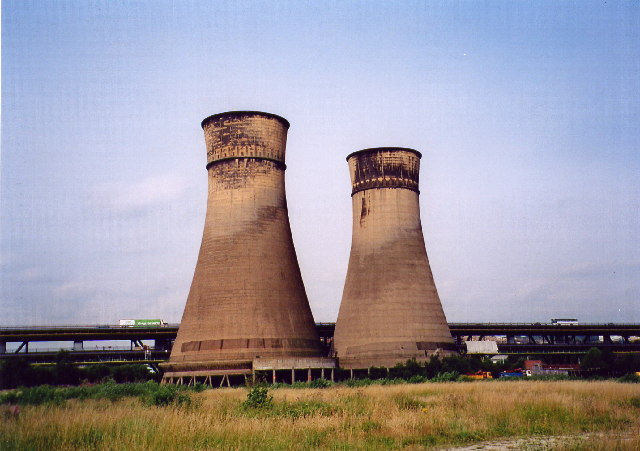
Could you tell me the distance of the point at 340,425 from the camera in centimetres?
1195

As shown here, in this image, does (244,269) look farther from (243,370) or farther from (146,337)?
(146,337)

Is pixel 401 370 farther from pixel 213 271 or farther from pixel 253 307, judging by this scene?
pixel 213 271

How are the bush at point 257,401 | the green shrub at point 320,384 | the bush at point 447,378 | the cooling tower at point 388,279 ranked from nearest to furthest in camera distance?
the bush at point 257,401
the green shrub at point 320,384
the bush at point 447,378
the cooling tower at point 388,279

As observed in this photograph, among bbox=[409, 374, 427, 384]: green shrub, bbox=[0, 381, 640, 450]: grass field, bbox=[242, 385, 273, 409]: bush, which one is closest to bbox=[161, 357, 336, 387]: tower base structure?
bbox=[409, 374, 427, 384]: green shrub

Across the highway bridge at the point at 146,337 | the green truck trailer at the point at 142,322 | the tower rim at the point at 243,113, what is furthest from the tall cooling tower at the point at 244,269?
the green truck trailer at the point at 142,322

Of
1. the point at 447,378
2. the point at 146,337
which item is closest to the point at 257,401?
the point at 447,378

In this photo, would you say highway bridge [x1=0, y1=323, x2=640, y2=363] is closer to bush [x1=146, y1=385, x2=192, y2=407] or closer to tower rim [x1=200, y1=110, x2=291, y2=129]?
tower rim [x1=200, y1=110, x2=291, y2=129]

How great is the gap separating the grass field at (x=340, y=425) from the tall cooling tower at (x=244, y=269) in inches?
609

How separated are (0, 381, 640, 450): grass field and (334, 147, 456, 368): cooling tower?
65.2 feet

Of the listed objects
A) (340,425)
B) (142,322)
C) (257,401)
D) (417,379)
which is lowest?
Result: (417,379)

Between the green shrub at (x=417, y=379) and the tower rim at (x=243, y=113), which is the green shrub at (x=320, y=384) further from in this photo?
the tower rim at (x=243, y=113)

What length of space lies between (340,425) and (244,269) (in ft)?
68.4

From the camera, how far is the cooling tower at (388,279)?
3675 cm

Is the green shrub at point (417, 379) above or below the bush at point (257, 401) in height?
below
